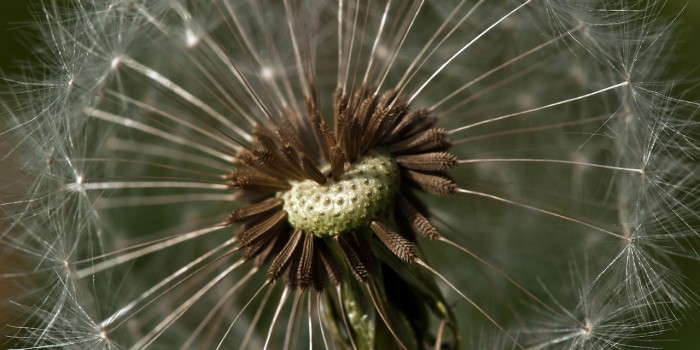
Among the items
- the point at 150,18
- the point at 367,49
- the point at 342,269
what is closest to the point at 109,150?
the point at 150,18

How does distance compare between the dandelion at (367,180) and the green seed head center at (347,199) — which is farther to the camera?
the dandelion at (367,180)

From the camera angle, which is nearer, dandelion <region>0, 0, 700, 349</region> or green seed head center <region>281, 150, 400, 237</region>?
green seed head center <region>281, 150, 400, 237</region>

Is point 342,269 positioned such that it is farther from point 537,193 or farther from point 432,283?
point 537,193
